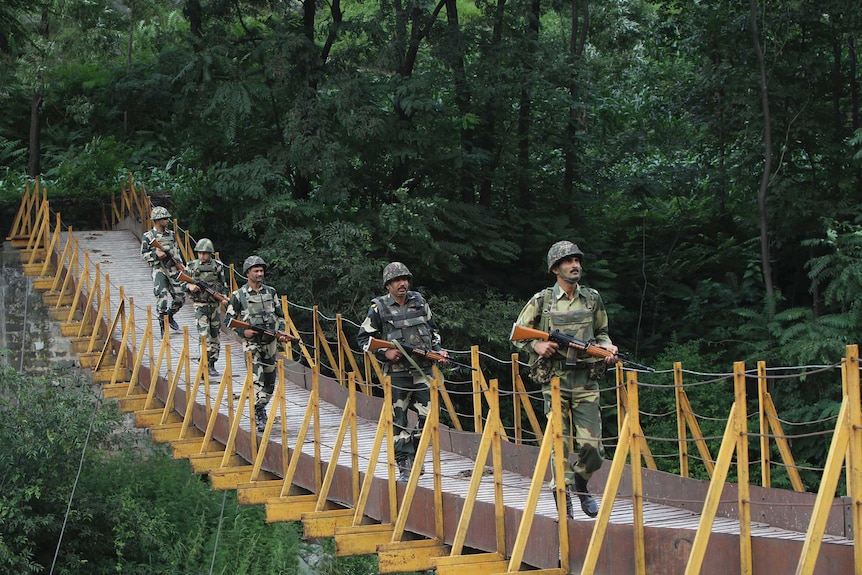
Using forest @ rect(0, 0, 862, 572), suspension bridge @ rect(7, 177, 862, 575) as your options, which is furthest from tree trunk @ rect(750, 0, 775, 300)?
suspension bridge @ rect(7, 177, 862, 575)

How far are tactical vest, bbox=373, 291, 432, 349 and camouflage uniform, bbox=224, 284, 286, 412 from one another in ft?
7.28

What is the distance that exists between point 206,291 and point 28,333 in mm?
5955

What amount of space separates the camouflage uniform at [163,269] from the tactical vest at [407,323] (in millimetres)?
6670

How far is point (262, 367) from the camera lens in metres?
11.3

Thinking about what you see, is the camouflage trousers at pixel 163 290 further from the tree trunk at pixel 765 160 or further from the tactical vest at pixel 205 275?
the tree trunk at pixel 765 160

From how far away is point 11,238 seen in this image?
20.3 m

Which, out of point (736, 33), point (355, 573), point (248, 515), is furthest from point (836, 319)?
point (248, 515)

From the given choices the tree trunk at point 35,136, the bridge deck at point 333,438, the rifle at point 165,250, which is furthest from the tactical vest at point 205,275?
the tree trunk at point 35,136

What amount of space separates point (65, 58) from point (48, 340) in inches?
316

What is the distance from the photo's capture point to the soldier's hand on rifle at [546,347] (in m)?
7.34

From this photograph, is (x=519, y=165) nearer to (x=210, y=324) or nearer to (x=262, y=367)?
(x=210, y=324)

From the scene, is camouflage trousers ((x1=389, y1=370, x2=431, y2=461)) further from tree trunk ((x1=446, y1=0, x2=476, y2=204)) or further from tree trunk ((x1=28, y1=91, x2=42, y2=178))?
tree trunk ((x1=28, y1=91, x2=42, y2=178))

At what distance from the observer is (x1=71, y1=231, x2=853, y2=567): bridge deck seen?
24.3ft

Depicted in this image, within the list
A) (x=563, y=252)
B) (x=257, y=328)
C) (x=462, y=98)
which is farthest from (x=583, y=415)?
(x=462, y=98)
